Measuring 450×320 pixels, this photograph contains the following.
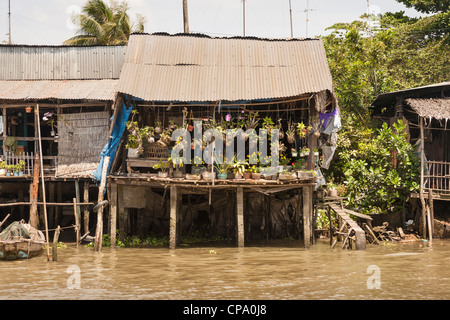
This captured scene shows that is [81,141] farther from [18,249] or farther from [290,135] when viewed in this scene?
[290,135]

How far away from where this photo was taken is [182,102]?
19.0 m

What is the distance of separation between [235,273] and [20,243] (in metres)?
5.78

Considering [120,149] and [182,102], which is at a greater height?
[182,102]

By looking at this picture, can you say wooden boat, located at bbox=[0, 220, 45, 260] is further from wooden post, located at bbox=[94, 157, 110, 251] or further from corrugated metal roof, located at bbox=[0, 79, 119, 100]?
corrugated metal roof, located at bbox=[0, 79, 119, 100]

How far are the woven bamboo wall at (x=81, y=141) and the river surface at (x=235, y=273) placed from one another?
8.80ft

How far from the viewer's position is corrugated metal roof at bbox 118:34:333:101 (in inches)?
741

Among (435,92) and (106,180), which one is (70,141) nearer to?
(106,180)

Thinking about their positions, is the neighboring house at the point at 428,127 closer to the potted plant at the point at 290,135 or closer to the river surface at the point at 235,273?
the river surface at the point at 235,273

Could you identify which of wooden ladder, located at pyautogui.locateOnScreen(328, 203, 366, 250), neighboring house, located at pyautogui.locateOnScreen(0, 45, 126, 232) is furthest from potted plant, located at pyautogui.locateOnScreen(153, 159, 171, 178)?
wooden ladder, located at pyautogui.locateOnScreen(328, 203, 366, 250)

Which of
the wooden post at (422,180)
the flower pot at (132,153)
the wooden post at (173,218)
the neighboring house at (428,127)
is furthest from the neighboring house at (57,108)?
the wooden post at (422,180)

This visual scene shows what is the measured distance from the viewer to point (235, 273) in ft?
49.1

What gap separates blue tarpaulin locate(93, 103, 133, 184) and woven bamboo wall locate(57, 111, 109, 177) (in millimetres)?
1169
